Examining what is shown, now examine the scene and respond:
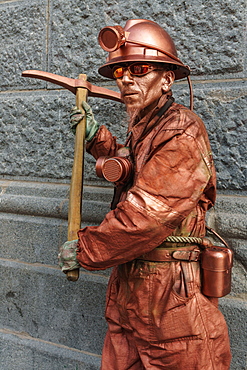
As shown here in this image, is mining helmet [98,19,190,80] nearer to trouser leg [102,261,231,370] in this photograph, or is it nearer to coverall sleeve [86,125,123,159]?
coverall sleeve [86,125,123,159]

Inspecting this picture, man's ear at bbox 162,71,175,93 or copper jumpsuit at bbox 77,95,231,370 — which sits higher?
man's ear at bbox 162,71,175,93

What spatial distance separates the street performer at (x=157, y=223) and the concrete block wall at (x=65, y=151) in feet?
1.57

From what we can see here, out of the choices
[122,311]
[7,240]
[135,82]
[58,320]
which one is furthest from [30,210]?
[135,82]

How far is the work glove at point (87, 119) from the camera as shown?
2.09 metres

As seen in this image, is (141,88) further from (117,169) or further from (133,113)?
(117,169)

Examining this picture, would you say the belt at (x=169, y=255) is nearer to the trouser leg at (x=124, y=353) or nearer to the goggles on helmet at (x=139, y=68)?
the trouser leg at (x=124, y=353)

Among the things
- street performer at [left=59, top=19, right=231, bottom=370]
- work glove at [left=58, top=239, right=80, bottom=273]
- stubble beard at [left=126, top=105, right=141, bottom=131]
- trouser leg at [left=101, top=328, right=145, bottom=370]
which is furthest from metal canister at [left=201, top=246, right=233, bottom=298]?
stubble beard at [left=126, top=105, right=141, bottom=131]

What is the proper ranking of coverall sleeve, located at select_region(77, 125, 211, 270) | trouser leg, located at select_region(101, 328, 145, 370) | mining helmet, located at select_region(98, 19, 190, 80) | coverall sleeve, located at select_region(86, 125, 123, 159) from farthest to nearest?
coverall sleeve, located at select_region(86, 125, 123, 159) < trouser leg, located at select_region(101, 328, 145, 370) < mining helmet, located at select_region(98, 19, 190, 80) < coverall sleeve, located at select_region(77, 125, 211, 270)

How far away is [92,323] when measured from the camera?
2713 mm

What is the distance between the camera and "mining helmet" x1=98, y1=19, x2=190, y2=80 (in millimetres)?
1722

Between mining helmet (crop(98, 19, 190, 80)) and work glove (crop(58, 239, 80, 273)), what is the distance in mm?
818

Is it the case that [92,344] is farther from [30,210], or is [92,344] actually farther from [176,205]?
[176,205]

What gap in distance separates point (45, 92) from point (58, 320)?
1.59m

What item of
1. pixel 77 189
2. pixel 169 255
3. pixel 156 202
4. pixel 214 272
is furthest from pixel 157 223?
pixel 77 189
